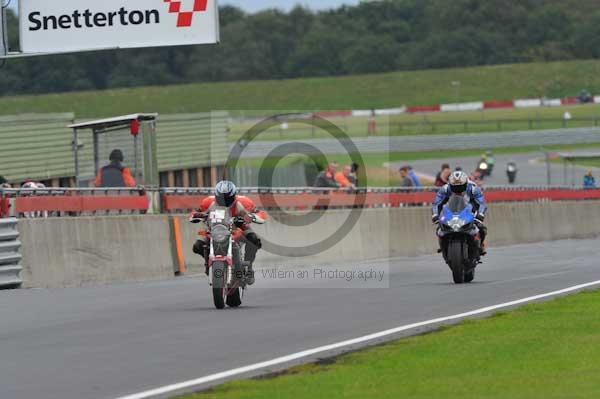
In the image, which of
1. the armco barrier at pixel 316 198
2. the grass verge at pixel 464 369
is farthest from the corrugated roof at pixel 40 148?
the grass verge at pixel 464 369

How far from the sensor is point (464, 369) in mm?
10750

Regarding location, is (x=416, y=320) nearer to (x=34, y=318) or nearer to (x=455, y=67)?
(x=34, y=318)

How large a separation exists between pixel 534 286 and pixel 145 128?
9.63 meters

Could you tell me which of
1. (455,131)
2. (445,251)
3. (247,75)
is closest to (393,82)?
(247,75)

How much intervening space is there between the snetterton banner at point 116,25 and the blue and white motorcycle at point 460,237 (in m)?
4.97

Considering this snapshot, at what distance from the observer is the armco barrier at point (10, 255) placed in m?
19.2

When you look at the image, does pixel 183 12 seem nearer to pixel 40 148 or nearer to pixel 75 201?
pixel 75 201

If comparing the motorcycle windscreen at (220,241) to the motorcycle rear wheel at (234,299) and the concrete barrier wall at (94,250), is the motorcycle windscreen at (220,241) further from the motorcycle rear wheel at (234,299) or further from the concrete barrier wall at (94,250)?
the concrete barrier wall at (94,250)

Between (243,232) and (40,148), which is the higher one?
(40,148)

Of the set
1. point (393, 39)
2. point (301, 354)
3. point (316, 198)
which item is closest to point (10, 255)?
point (301, 354)

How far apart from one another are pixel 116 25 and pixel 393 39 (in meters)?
103

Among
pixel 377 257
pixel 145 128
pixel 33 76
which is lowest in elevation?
pixel 377 257

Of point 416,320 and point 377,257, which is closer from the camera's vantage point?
point 416,320

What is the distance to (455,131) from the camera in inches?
3383
